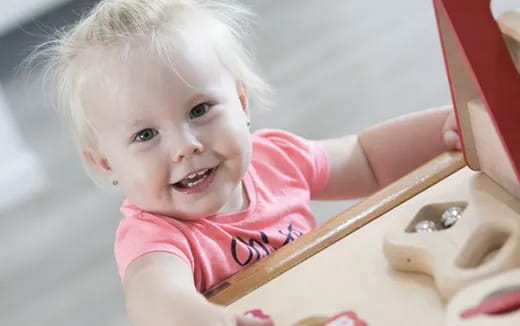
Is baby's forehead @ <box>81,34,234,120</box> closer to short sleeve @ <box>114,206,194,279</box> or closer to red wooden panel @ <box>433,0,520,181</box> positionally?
short sleeve @ <box>114,206,194,279</box>

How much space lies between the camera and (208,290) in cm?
69

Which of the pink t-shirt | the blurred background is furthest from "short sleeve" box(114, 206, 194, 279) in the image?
the blurred background

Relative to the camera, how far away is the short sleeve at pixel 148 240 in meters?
0.71

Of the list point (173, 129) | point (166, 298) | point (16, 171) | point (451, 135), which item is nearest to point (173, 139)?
point (173, 129)

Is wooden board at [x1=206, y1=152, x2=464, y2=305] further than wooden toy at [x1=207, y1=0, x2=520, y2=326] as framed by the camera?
Yes

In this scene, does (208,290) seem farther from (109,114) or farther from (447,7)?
(447,7)

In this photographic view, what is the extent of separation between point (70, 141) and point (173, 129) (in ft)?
4.69

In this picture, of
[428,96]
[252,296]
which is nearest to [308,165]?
[252,296]

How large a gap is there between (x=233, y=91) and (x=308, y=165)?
152 mm

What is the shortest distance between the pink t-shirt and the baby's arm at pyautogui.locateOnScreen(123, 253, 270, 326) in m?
0.02

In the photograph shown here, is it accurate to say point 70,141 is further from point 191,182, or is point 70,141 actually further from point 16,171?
point 191,182

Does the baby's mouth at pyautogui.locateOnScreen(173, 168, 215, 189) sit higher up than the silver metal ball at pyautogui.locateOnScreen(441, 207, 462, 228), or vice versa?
the baby's mouth at pyautogui.locateOnScreen(173, 168, 215, 189)

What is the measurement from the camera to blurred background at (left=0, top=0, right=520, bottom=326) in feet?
5.19

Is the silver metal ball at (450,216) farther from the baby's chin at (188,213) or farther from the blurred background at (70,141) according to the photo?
the blurred background at (70,141)
